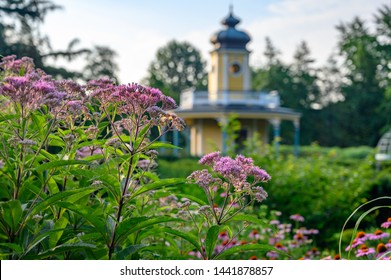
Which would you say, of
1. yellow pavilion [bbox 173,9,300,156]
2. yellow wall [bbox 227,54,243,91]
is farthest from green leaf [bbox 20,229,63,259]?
yellow wall [bbox 227,54,243,91]

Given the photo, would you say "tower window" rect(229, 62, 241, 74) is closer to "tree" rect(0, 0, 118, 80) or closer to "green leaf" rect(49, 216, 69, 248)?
"tree" rect(0, 0, 118, 80)

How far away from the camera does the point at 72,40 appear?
17.1 m

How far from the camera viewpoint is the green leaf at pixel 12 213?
228 cm

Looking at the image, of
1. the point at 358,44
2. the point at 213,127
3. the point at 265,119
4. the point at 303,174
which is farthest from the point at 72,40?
the point at 358,44

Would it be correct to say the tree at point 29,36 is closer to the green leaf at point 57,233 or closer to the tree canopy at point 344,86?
the green leaf at point 57,233

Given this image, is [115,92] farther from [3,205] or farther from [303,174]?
[303,174]

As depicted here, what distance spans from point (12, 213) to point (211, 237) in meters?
0.76

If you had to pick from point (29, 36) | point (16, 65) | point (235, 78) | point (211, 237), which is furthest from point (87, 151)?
point (235, 78)

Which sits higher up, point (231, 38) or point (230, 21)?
point (230, 21)

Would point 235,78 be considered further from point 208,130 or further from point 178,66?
point 178,66

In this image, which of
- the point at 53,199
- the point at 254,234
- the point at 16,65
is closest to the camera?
the point at 53,199

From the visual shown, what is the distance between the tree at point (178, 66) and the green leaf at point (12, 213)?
43582mm

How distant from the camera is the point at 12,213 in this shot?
7.58ft
